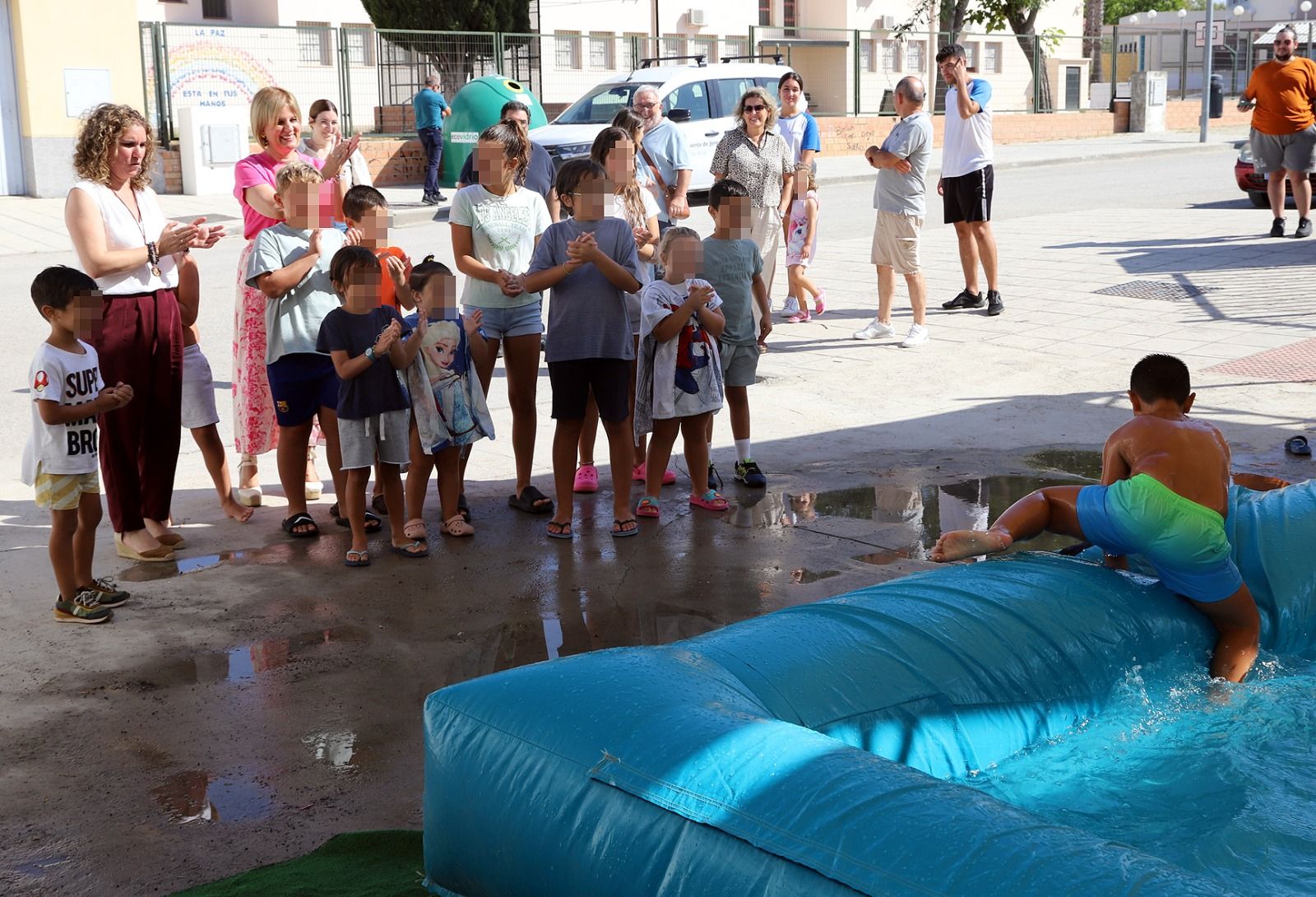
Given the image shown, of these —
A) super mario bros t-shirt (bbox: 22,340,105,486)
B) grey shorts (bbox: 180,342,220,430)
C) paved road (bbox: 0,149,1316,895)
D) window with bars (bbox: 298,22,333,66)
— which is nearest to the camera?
paved road (bbox: 0,149,1316,895)

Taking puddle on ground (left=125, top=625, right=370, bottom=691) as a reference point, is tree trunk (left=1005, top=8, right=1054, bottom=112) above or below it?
above

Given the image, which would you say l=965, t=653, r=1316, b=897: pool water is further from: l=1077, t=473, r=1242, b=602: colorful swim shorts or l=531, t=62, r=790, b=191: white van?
l=531, t=62, r=790, b=191: white van

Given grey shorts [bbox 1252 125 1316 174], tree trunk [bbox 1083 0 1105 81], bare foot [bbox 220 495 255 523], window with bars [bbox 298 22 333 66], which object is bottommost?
bare foot [bbox 220 495 255 523]

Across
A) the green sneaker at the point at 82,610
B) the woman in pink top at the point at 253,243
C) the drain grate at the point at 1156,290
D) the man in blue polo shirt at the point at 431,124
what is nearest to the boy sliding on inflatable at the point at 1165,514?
the green sneaker at the point at 82,610

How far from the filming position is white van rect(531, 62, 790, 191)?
2180cm

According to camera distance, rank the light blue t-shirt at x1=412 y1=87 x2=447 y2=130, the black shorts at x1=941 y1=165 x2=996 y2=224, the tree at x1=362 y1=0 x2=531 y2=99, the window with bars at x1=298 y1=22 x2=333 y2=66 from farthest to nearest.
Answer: the tree at x1=362 y1=0 x2=531 y2=99 → the window with bars at x1=298 y1=22 x2=333 y2=66 → the light blue t-shirt at x1=412 y1=87 x2=447 y2=130 → the black shorts at x1=941 y1=165 x2=996 y2=224

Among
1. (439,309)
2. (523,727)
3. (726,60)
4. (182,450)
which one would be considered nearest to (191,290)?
(439,309)

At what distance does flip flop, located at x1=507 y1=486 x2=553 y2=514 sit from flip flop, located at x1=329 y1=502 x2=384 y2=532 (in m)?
0.67

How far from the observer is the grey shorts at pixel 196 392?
6324 mm

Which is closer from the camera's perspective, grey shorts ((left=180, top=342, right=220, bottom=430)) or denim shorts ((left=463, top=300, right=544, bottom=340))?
grey shorts ((left=180, top=342, right=220, bottom=430))

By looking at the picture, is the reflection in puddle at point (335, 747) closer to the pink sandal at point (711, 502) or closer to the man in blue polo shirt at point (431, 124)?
the pink sandal at point (711, 502)

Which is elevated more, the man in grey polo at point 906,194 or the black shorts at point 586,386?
the man in grey polo at point 906,194

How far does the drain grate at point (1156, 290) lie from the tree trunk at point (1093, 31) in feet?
124

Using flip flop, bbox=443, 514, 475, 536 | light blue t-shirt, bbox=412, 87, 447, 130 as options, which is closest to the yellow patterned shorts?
flip flop, bbox=443, 514, 475, 536
